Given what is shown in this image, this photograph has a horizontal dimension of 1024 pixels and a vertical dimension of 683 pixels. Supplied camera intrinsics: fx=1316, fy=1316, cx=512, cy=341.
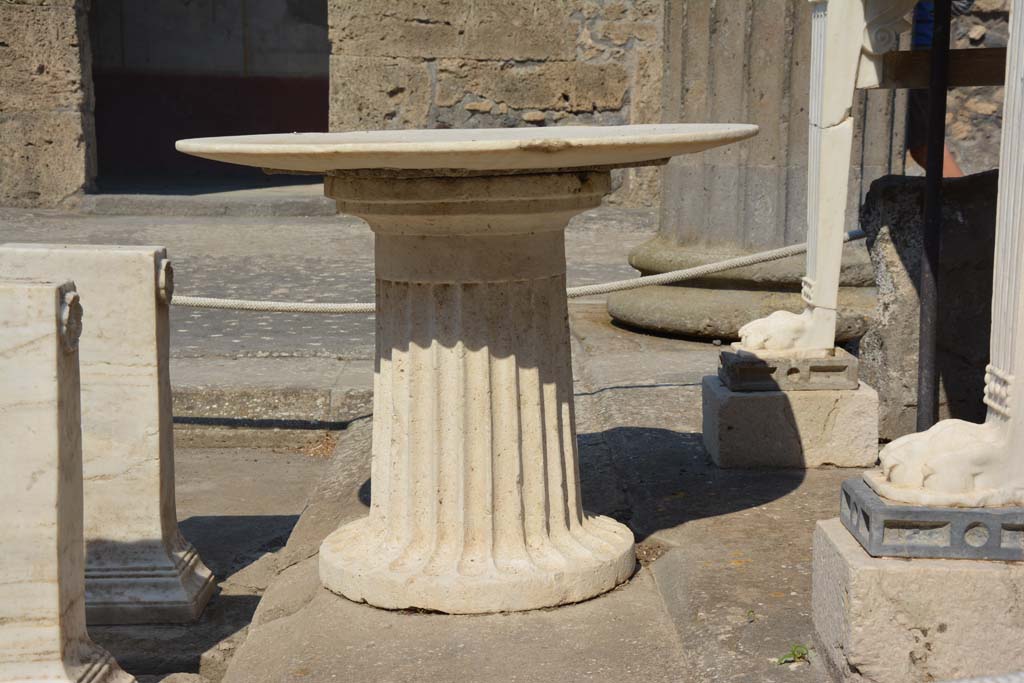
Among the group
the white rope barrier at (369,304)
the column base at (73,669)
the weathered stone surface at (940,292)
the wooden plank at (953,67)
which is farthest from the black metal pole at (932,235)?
the column base at (73,669)

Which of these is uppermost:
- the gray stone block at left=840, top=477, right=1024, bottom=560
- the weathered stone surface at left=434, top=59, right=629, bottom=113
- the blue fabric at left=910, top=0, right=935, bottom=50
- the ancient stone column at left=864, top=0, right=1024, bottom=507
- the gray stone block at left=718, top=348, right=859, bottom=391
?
the blue fabric at left=910, top=0, right=935, bottom=50

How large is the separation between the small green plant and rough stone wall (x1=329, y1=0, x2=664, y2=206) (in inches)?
304

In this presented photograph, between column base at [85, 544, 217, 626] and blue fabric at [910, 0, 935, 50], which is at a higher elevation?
blue fabric at [910, 0, 935, 50]

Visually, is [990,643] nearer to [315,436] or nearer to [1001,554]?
[1001,554]

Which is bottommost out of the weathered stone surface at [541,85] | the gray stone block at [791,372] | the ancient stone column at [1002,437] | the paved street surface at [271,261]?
the paved street surface at [271,261]

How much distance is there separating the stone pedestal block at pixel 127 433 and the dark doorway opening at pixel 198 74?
384 inches

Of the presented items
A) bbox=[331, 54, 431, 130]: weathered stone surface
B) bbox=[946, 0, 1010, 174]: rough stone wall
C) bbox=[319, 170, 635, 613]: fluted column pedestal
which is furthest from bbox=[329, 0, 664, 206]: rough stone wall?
bbox=[319, 170, 635, 613]: fluted column pedestal

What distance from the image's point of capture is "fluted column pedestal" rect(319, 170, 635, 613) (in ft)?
8.17

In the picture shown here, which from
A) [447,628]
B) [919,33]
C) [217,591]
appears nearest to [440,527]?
[447,628]

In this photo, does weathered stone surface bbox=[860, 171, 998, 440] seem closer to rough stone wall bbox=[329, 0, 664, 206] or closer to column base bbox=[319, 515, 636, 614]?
column base bbox=[319, 515, 636, 614]

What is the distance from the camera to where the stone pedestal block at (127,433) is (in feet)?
9.21

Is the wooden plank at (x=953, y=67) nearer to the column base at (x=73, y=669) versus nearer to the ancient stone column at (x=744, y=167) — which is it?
the ancient stone column at (x=744, y=167)

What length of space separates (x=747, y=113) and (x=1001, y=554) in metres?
2.93

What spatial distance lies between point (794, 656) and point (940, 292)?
171 cm
